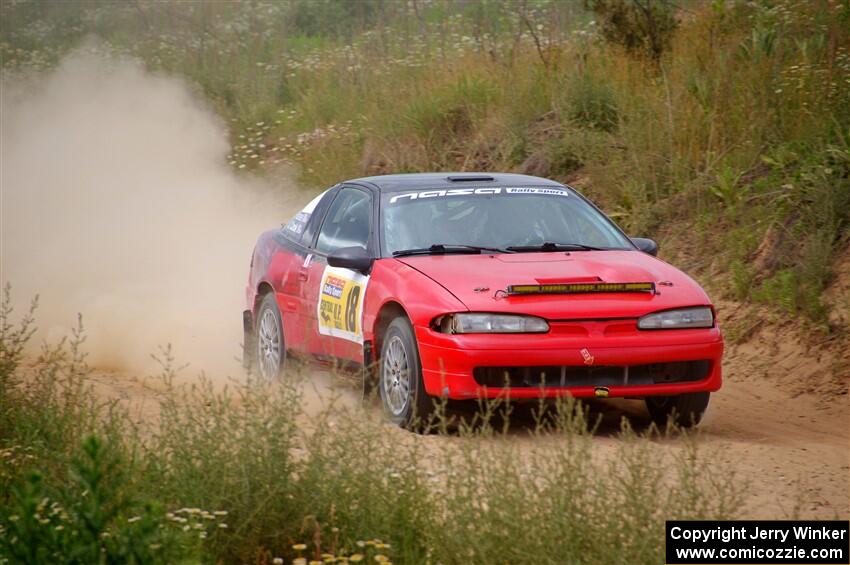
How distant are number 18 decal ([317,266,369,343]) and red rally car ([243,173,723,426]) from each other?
0.04ft

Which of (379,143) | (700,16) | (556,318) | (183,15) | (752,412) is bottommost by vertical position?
(752,412)

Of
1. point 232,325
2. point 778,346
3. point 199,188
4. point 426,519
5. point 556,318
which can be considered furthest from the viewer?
point 199,188

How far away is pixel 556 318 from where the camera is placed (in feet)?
27.1

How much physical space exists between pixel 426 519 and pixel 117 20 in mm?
28840

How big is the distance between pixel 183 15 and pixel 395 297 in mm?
24350

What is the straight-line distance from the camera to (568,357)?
8211mm

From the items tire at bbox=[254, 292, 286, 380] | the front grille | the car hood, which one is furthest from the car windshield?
tire at bbox=[254, 292, 286, 380]

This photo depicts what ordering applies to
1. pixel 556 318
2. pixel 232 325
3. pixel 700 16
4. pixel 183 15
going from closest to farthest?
1. pixel 556 318
2. pixel 232 325
3. pixel 700 16
4. pixel 183 15

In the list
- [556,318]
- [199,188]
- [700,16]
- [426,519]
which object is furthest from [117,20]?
[426,519]

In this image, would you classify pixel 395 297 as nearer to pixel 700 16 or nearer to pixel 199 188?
pixel 700 16

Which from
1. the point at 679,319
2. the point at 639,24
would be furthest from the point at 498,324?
the point at 639,24

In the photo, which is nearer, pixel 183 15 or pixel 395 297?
pixel 395 297

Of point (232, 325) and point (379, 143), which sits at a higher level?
point (379, 143)

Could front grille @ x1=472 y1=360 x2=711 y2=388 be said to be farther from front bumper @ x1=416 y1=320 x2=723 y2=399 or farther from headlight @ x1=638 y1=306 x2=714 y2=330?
headlight @ x1=638 y1=306 x2=714 y2=330
